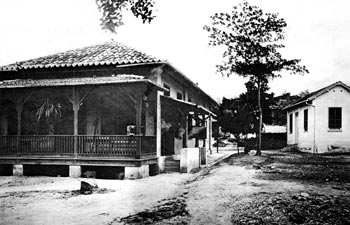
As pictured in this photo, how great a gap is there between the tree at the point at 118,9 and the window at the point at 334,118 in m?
19.1

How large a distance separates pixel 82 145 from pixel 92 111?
195 cm

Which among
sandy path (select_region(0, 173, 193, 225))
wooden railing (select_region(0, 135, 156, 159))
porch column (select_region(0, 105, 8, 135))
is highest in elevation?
porch column (select_region(0, 105, 8, 135))

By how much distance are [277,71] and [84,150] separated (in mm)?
12401

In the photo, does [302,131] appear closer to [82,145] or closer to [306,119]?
[306,119]

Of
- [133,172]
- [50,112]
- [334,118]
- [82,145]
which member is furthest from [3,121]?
[334,118]

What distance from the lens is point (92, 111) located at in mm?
13156

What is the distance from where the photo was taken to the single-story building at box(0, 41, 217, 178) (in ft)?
36.9

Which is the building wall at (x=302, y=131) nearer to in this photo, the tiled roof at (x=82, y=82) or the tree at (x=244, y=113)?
the tree at (x=244, y=113)

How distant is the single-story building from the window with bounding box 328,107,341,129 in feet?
32.0

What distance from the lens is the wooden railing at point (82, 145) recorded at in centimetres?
1126

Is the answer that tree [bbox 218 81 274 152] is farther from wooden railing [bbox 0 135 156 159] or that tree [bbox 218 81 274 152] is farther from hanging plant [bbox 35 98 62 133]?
hanging plant [bbox 35 98 62 133]

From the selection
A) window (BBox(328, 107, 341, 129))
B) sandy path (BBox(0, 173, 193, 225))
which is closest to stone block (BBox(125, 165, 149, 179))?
sandy path (BBox(0, 173, 193, 225))

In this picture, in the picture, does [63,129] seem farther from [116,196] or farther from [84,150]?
[116,196]

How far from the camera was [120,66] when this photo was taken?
12.4 meters
